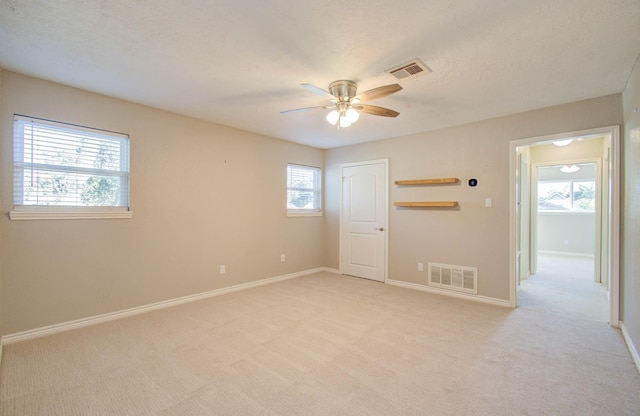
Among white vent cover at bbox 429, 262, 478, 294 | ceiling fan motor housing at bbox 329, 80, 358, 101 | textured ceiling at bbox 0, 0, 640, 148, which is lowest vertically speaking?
white vent cover at bbox 429, 262, 478, 294

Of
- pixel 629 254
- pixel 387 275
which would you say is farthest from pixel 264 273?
pixel 629 254

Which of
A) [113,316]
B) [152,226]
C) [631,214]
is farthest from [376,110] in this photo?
[113,316]

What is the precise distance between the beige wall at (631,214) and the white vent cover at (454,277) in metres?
1.42

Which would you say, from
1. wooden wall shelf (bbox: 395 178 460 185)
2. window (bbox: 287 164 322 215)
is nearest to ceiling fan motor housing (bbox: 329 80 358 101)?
wooden wall shelf (bbox: 395 178 460 185)

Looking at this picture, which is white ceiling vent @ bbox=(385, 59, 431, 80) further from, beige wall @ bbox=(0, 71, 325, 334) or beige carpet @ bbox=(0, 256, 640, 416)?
beige wall @ bbox=(0, 71, 325, 334)

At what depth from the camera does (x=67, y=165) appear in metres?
2.95

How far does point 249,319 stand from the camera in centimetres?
323

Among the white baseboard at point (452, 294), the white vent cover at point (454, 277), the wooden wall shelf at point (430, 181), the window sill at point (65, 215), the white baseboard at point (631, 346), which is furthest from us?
the wooden wall shelf at point (430, 181)

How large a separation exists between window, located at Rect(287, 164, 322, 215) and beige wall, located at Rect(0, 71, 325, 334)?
229 millimetres

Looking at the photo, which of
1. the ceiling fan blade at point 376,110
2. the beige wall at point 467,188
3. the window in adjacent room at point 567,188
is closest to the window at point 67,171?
the ceiling fan blade at point 376,110

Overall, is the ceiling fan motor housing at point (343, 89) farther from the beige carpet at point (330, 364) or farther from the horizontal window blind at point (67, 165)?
the horizontal window blind at point (67, 165)

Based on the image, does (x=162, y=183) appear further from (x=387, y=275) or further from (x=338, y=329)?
(x=387, y=275)

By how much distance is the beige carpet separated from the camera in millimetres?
1859

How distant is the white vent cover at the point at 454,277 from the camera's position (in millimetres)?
3988
